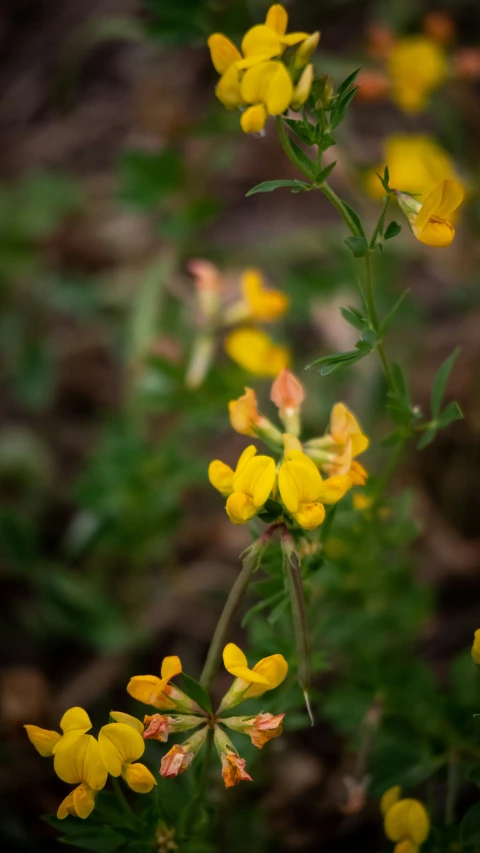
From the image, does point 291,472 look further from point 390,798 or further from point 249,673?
point 390,798

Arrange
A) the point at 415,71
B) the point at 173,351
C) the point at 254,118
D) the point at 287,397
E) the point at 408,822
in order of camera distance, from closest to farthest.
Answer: the point at 254,118 → the point at 408,822 → the point at 287,397 → the point at 173,351 → the point at 415,71

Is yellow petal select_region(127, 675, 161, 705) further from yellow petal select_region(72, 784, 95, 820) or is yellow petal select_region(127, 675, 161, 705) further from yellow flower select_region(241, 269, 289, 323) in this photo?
yellow flower select_region(241, 269, 289, 323)

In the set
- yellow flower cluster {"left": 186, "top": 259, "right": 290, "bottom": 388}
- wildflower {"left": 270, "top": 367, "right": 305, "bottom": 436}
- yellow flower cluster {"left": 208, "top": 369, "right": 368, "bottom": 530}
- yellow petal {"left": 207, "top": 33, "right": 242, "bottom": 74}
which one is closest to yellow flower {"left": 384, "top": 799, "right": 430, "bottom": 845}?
yellow flower cluster {"left": 208, "top": 369, "right": 368, "bottom": 530}

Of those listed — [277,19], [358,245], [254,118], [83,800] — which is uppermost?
[277,19]

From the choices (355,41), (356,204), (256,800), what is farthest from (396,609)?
(355,41)

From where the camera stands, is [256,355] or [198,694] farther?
[256,355]

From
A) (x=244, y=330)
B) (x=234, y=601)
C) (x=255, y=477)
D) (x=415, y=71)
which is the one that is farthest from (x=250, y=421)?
(x=415, y=71)
